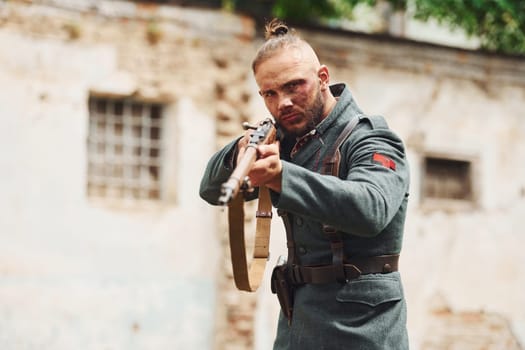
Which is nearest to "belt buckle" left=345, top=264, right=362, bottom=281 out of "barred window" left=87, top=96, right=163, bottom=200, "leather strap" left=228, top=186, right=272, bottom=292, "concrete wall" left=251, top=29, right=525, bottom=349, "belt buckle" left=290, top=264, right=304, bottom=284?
"belt buckle" left=290, top=264, right=304, bottom=284

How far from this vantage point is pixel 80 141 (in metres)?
7.18

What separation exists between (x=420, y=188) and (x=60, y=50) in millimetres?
3740

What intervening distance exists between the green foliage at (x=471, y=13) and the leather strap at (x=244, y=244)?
529 cm

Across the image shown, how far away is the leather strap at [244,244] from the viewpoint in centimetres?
312

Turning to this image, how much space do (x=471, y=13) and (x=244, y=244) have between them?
6.43 meters

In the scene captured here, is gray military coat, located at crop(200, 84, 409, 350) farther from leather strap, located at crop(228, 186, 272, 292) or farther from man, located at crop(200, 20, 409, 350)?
leather strap, located at crop(228, 186, 272, 292)

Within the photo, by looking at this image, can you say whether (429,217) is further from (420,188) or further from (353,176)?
(353,176)

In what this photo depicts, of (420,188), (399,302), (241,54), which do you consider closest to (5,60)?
(241,54)

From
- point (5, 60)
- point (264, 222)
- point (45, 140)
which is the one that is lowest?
point (264, 222)

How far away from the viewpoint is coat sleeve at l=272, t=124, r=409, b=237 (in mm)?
2697

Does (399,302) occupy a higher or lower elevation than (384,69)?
lower

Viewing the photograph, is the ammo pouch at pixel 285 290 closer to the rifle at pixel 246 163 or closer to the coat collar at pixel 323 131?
the coat collar at pixel 323 131

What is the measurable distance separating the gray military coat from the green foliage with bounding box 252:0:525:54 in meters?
5.25

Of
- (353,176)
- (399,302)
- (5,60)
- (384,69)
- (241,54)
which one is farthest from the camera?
(384,69)
